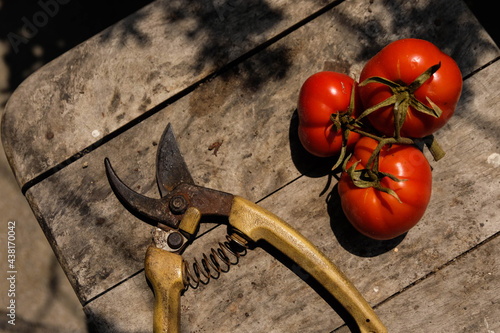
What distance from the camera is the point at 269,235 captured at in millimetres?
1474

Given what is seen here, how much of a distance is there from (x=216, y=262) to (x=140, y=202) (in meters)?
0.33

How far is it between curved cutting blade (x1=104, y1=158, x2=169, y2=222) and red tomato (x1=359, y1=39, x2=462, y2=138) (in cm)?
75

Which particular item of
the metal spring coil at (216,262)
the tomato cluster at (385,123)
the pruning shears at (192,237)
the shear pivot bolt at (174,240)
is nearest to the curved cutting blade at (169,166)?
the pruning shears at (192,237)

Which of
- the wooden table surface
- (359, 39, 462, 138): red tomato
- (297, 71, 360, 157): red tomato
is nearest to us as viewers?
(359, 39, 462, 138): red tomato

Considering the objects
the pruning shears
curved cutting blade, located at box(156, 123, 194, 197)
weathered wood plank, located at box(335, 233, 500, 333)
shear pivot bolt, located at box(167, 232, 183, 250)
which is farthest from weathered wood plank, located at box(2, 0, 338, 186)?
weathered wood plank, located at box(335, 233, 500, 333)

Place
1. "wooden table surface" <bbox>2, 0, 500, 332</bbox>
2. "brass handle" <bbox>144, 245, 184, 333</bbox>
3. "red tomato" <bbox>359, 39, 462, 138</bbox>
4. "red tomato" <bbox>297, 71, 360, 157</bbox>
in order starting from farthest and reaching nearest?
"wooden table surface" <bbox>2, 0, 500, 332</bbox>, "brass handle" <bbox>144, 245, 184, 333</bbox>, "red tomato" <bbox>297, 71, 360, 157</bbox>, "red tomato" <bbox>359, 39, 462, 138</bbox>

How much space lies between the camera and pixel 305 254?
145cm

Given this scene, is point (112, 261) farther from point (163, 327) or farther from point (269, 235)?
point (269, 235)

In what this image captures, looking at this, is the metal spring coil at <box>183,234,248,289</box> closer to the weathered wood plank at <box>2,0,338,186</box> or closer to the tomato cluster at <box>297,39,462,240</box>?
the tomato cluster at <box>297,39,462,240</box>

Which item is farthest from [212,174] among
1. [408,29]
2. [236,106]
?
[408,29]

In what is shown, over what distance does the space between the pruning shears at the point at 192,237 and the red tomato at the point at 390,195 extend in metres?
0.21

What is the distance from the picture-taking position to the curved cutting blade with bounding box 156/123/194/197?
5.08 feet

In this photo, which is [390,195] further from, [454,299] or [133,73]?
[133,73]

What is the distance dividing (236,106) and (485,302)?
112 centimetres
